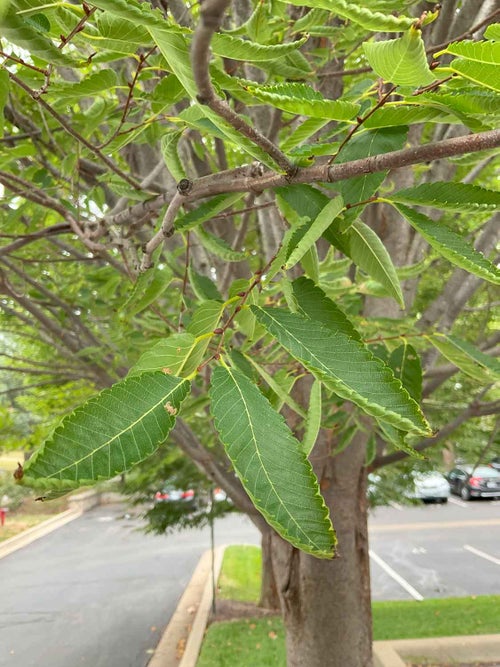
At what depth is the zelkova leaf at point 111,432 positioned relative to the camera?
1.84 ft

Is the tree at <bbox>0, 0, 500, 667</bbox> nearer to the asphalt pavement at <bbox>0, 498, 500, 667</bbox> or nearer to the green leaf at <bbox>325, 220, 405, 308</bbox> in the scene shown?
the green leaf at <bbox>325, 220, 405, 308</bbox>

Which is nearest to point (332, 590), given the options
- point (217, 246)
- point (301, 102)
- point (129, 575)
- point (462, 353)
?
point (462, 353)

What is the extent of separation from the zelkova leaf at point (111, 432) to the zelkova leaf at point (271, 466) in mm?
71

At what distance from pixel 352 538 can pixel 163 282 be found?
2327 mm

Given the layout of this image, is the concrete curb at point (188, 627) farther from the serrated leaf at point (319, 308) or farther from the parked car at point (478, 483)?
the parked car at point (478, 483)

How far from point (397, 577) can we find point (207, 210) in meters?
10.4

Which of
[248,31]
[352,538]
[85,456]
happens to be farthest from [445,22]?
[352,538]

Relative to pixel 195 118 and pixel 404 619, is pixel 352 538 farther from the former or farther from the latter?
pixel 404 619

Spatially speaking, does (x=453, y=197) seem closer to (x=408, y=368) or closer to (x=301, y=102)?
(x=301, y=102)

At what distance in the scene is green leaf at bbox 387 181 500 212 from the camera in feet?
2.56

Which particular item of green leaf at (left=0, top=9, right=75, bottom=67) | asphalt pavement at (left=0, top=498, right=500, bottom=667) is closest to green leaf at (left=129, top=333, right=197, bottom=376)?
green leaf at (left=0, top=9, right=75, bottom=67)

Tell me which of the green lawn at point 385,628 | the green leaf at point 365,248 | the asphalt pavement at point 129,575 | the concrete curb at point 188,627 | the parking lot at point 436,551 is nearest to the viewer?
the green leaf at point 365,248

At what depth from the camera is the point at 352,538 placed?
9.98 ft

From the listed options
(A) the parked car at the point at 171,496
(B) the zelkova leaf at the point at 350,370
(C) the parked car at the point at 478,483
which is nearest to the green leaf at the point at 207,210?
(B) the zelkova leaf at the point at 350,370
